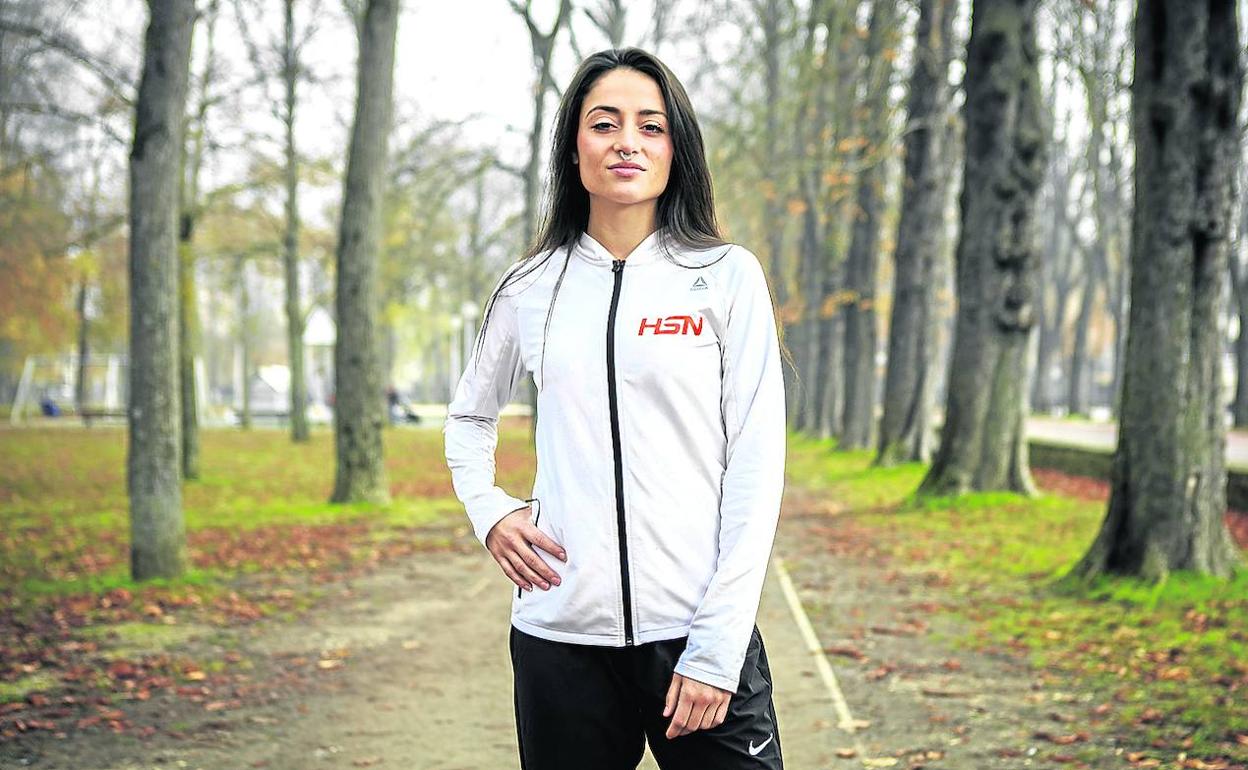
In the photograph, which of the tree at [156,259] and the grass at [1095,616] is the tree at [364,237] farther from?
the grass at [1095,616]

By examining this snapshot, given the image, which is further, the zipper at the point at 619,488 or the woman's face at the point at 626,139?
the woman's face at the point at 626,139

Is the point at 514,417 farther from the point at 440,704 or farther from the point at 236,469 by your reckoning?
the point at 440,704

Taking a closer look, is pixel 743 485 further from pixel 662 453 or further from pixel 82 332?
pixel 82 332

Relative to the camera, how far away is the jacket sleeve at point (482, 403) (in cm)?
267

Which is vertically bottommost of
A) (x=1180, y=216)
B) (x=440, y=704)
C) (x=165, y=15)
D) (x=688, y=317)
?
(x=440, y=704)

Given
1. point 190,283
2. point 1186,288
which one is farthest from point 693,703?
point 190,283

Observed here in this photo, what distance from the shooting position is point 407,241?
125 ft

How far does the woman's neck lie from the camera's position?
259cm

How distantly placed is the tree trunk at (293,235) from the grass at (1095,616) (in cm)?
1464

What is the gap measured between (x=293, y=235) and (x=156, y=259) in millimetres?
22222

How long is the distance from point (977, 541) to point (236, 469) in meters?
15.8

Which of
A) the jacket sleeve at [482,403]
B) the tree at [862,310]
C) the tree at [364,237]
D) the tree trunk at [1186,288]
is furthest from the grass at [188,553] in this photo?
the tree at [862,310]

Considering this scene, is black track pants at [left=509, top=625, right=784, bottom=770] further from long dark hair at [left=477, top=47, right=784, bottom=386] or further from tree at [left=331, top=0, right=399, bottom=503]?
tree at [left=331, top=0, right=399, bottom=503]

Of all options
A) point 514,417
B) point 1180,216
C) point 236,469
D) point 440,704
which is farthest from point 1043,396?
point 440,704
